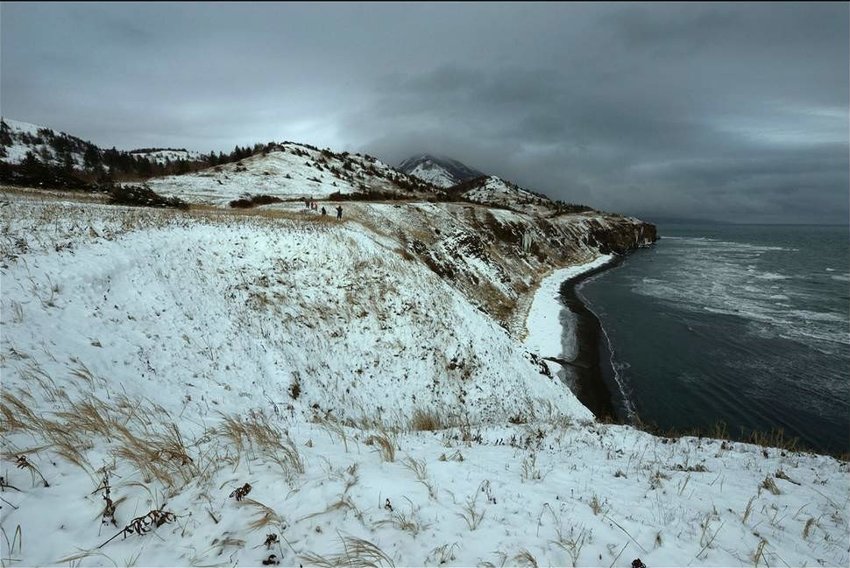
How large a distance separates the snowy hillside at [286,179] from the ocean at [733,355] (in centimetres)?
3513

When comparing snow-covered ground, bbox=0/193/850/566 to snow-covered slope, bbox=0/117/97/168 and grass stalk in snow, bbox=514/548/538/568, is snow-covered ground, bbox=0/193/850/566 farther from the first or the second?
snow-covered slope, bbox=0/117/97/168

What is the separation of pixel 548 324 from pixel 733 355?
12785 millimetres

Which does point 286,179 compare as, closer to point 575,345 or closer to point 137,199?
point 137,199

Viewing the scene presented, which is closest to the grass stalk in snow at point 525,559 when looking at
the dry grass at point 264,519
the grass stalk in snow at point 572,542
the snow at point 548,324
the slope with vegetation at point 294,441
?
the slope with vegetation at point 294,441

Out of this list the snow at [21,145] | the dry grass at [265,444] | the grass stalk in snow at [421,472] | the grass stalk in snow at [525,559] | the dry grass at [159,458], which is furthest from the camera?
the snow at [21,145]

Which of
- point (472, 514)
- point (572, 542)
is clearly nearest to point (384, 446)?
point (472, 514)

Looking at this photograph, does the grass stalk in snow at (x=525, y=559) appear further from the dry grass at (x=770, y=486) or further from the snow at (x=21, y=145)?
the snow at (x=21, y=145)

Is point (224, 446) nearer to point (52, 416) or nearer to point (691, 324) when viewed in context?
point (52, 416)

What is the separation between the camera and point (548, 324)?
102 feet

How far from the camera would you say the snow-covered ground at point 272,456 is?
3.50 metres

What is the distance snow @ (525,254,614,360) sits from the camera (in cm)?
2598

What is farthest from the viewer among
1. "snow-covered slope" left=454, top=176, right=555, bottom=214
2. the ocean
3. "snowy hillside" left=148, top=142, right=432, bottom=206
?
"snow-covered slope" left=454, top=176, right=555, bottom=214

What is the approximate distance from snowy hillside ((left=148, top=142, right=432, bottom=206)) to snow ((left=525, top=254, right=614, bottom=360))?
27.3 m

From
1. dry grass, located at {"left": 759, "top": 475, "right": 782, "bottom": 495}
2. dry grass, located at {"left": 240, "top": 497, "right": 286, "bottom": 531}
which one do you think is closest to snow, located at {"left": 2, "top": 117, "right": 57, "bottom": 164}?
dry grass, located at {"left": 240, "top": 497, "right": 286, "bottom": 531}
